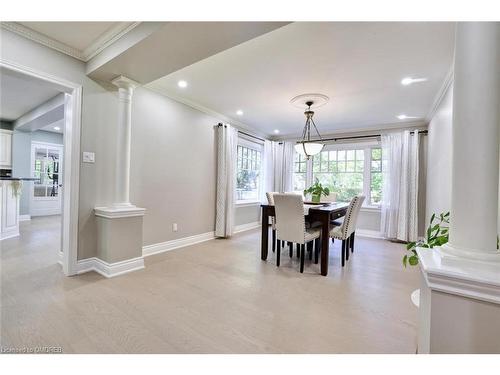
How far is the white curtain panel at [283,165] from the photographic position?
6020mm

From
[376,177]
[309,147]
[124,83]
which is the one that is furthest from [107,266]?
[376,177]

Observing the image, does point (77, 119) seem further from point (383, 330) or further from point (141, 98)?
point (383, 330)

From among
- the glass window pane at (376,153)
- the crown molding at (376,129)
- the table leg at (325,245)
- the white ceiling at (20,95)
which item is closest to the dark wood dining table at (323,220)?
the table leg at (325,245)

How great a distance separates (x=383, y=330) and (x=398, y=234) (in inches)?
133

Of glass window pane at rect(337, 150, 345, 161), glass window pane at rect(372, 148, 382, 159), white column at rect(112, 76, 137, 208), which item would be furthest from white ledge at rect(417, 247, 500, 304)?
glass window pane at rect(337, 150, 345, 161)

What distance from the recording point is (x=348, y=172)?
5434 mm

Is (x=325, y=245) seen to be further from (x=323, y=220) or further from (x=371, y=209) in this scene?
(x=371, y=209)

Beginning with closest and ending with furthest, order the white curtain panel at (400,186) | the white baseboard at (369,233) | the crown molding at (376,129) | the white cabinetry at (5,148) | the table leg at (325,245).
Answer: the table leg at (325,245)
the white curtain panel at (400,186)
the crown molding at (376,129)
the white baseboard at (369,233)
the white cabinetry at (5,148)

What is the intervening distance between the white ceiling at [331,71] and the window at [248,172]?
1179 millimetres

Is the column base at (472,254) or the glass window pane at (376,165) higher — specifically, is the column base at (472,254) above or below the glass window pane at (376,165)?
below

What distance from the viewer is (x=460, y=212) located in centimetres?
104

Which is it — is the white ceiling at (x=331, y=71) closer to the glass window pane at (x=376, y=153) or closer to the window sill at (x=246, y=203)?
the glass window pane at (x=376, y=153)

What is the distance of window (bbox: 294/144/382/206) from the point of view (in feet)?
16.9
